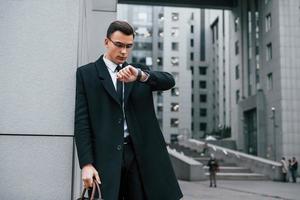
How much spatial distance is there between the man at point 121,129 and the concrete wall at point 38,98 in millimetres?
1039

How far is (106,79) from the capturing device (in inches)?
116

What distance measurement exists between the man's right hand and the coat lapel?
0.46 m

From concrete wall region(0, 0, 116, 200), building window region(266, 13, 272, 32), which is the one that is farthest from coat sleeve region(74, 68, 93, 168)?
building window region(266, 13, 272, 32)

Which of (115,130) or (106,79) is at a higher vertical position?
(106,79)

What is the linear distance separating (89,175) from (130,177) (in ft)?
1.22

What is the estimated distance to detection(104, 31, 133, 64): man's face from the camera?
283cm

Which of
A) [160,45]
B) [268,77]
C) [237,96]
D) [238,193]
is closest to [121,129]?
[238,193]

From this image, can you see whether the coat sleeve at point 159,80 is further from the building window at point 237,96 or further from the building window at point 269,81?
the building window at point 237,96

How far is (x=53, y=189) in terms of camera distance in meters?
3.90

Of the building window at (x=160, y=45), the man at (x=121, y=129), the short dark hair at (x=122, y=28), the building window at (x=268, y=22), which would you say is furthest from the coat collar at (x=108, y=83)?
the building window at (x=160, y=45)

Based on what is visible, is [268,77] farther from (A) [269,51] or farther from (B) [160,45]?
(B) [160,45]

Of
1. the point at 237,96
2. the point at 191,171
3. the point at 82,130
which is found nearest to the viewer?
the point at 82,130

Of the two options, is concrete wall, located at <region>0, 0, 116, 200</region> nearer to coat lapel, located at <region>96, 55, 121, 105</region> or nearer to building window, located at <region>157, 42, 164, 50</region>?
coat lapel, located at <region>96, 55, 121, 105</region>

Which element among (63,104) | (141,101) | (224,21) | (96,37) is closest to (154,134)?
(141,101)
